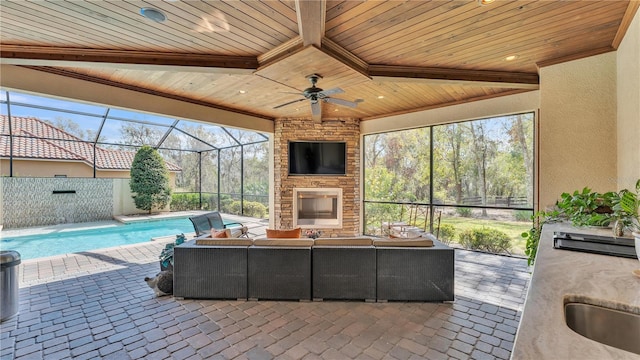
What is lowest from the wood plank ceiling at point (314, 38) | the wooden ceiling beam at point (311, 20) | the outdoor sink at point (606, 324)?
the outdoor sink at point (606, 324)

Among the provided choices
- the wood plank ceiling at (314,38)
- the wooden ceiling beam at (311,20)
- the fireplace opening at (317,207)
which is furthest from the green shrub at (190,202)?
the wooden ceiling beam at (311,20)

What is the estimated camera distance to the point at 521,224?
5.28 m

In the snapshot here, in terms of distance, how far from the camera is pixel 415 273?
10.6ft

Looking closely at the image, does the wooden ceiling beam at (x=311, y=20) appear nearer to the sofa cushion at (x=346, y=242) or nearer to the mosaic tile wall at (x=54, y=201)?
the sofa cushion at (x=346, y=242)

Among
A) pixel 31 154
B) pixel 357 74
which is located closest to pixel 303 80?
pixel 357 74

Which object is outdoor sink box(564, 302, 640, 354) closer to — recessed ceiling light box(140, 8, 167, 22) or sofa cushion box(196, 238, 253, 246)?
sofa cushion box(196, 238, 253, 246)

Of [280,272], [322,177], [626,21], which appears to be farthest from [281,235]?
[626,21]

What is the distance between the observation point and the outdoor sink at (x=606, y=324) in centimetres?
100

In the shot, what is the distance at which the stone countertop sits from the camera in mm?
717

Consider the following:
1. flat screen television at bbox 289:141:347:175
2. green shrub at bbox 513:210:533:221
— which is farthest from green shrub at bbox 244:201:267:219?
green shrub at bbox 513:210:533:221

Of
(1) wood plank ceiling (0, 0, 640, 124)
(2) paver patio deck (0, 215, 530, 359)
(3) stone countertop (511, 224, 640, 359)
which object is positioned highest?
(1) wood plank ceiling (0, 0, 640, 124)

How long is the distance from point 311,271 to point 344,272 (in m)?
0.41

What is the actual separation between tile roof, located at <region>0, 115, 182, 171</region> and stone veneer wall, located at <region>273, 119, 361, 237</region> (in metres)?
7.20

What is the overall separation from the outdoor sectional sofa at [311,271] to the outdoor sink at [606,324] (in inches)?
85.6
